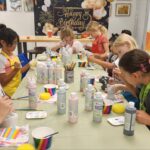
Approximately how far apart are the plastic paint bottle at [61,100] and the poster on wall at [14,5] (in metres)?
4.40

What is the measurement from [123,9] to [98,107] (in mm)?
4538

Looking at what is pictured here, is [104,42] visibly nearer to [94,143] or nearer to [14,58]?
[14,58]

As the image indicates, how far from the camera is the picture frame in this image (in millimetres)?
5250

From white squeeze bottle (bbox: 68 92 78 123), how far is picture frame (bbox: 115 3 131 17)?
4525 mm

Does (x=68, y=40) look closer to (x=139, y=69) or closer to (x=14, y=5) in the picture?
(x=139, y=69)

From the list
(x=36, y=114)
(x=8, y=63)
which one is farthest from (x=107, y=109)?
(x=8, y=63)

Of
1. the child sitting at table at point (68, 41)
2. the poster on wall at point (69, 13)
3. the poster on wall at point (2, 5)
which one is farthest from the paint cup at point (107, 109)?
the poster on wall at point (2, 5)

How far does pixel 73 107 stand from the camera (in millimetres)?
1172

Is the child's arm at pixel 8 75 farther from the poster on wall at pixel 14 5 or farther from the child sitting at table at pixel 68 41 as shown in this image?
the poster on wall at pixel 14 5

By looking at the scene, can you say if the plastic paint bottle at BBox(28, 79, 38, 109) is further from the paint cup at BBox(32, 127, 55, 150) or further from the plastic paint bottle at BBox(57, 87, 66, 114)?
the paint cup at BBox(32, 127, 55, 150)

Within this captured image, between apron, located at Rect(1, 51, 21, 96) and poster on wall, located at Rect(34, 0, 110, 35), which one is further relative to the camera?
poster on wall, located at Rect(34, 0, 110, 35)

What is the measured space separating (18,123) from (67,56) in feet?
4.83

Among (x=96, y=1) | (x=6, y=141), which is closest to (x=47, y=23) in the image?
(x=96, y=1)

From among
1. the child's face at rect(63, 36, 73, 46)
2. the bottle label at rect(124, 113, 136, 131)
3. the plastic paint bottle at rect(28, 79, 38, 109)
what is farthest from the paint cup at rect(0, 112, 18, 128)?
the child's face at rect(63, 36, 73, 46)
